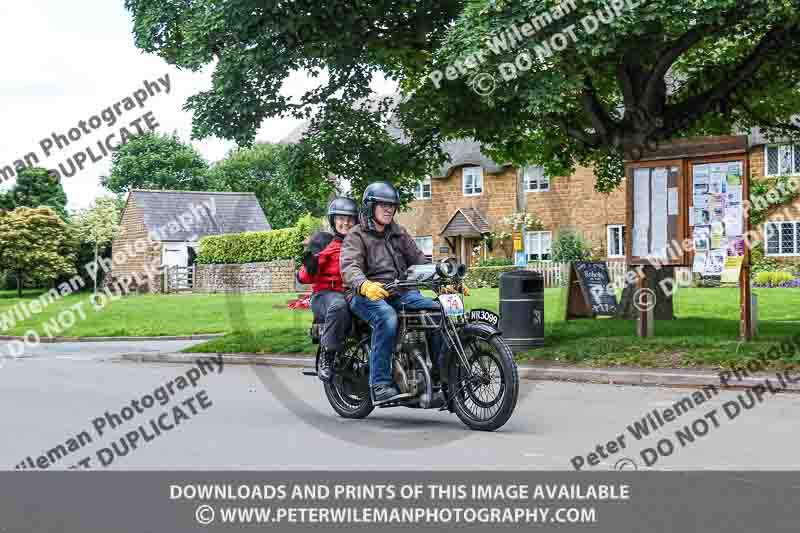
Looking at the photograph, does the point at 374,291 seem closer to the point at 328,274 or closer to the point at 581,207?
the point at 328,274

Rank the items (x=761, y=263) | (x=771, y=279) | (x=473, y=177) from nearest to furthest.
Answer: (x=771, y=279)
(x=761, y=263)
(x=473, y=177)

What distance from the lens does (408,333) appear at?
28.7 feet

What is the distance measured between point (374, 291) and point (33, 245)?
5222 cm

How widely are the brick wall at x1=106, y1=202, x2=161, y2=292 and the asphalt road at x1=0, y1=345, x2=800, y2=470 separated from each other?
154 ft

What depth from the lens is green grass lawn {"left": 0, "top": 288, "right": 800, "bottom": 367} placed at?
13.9m

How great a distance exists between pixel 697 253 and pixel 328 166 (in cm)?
659

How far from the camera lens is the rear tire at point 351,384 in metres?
9.30

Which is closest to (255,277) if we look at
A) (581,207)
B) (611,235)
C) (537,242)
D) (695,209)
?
(537,242)

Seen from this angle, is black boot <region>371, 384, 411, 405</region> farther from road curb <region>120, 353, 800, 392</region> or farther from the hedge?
the hedge

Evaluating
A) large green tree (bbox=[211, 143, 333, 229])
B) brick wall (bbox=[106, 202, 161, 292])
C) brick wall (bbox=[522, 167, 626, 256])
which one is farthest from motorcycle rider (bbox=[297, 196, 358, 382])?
large green tree (bbox=[211, 143, 333, 229])

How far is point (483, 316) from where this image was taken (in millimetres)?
8922

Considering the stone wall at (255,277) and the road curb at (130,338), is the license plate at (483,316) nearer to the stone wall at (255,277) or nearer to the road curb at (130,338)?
the road curb at (130,338)
